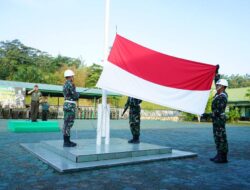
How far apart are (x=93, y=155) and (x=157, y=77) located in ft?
7.52

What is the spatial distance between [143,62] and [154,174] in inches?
102

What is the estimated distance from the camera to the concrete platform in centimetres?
572

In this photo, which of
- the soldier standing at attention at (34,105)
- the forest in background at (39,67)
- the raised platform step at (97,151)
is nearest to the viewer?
the raised platform step at (97,151)

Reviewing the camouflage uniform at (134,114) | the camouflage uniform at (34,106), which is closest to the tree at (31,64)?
the camouflage uniform at (34,106)

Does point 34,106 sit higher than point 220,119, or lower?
higher

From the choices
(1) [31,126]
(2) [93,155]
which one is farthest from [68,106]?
(1) [31,126]

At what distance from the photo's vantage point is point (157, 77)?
636 centimetres

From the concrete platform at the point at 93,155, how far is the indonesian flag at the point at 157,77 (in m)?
1.52

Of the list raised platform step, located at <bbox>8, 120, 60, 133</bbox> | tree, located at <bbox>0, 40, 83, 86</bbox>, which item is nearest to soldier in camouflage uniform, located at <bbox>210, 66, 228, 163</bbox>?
raised platform step, located at <bbox>8, 120, 60, 133</bbox>

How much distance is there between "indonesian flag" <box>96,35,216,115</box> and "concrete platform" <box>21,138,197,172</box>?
1523mm

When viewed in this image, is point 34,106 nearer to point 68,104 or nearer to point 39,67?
point 68,104

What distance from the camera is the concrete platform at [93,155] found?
5.72 metres

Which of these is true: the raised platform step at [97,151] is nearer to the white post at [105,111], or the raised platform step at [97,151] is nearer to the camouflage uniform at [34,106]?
the white post at [105,111]

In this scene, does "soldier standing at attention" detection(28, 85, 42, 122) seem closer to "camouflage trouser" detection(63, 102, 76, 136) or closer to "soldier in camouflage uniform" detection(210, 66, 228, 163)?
"camouflage trouser" detection(63, 102, 76, 136)
